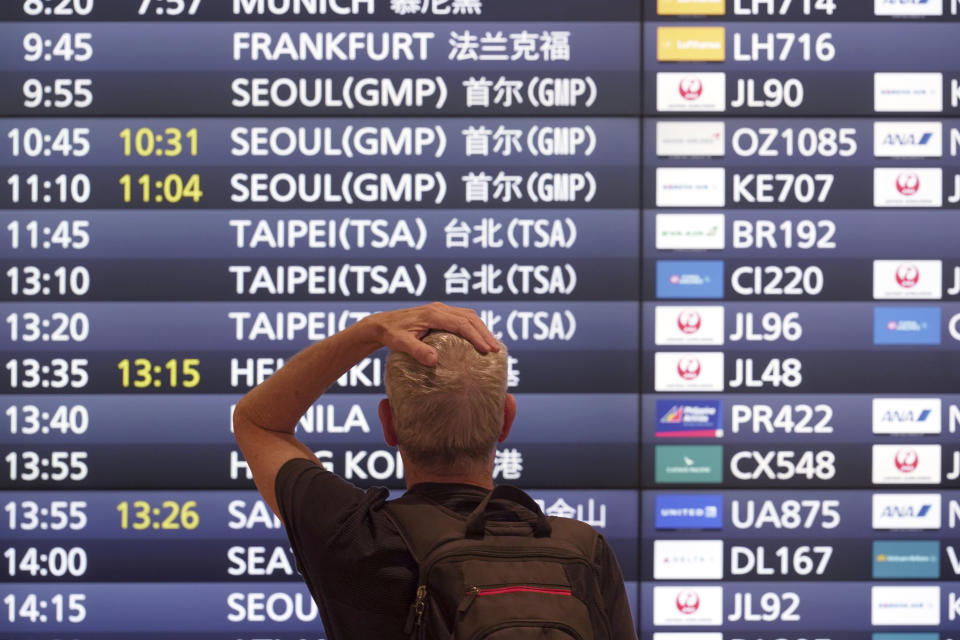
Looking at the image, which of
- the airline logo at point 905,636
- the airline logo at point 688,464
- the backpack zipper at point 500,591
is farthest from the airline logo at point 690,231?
the backpack zipper at point 500,591

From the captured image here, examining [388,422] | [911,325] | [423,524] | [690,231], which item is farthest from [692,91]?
[423,524]

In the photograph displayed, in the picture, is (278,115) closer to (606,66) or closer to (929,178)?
(606,66)

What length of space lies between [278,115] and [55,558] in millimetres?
1498

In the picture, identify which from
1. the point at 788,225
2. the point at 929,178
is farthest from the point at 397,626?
the point at 929,178

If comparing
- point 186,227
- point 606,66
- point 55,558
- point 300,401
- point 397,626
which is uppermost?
point 606,66

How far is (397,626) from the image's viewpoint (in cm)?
149

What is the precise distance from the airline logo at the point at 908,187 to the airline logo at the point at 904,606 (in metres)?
1.18

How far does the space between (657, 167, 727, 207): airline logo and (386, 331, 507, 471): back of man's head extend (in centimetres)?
170

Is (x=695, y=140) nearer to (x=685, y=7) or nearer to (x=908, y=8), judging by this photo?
(x=685, y=7)

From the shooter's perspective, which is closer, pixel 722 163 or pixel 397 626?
pixel 397 626

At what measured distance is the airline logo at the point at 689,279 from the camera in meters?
3.11

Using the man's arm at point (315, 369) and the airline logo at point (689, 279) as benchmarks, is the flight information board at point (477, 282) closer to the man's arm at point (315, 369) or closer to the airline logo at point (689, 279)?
the airline logo at point (689, 279)

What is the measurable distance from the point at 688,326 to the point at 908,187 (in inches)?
31.6

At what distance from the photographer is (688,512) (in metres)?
3.10
